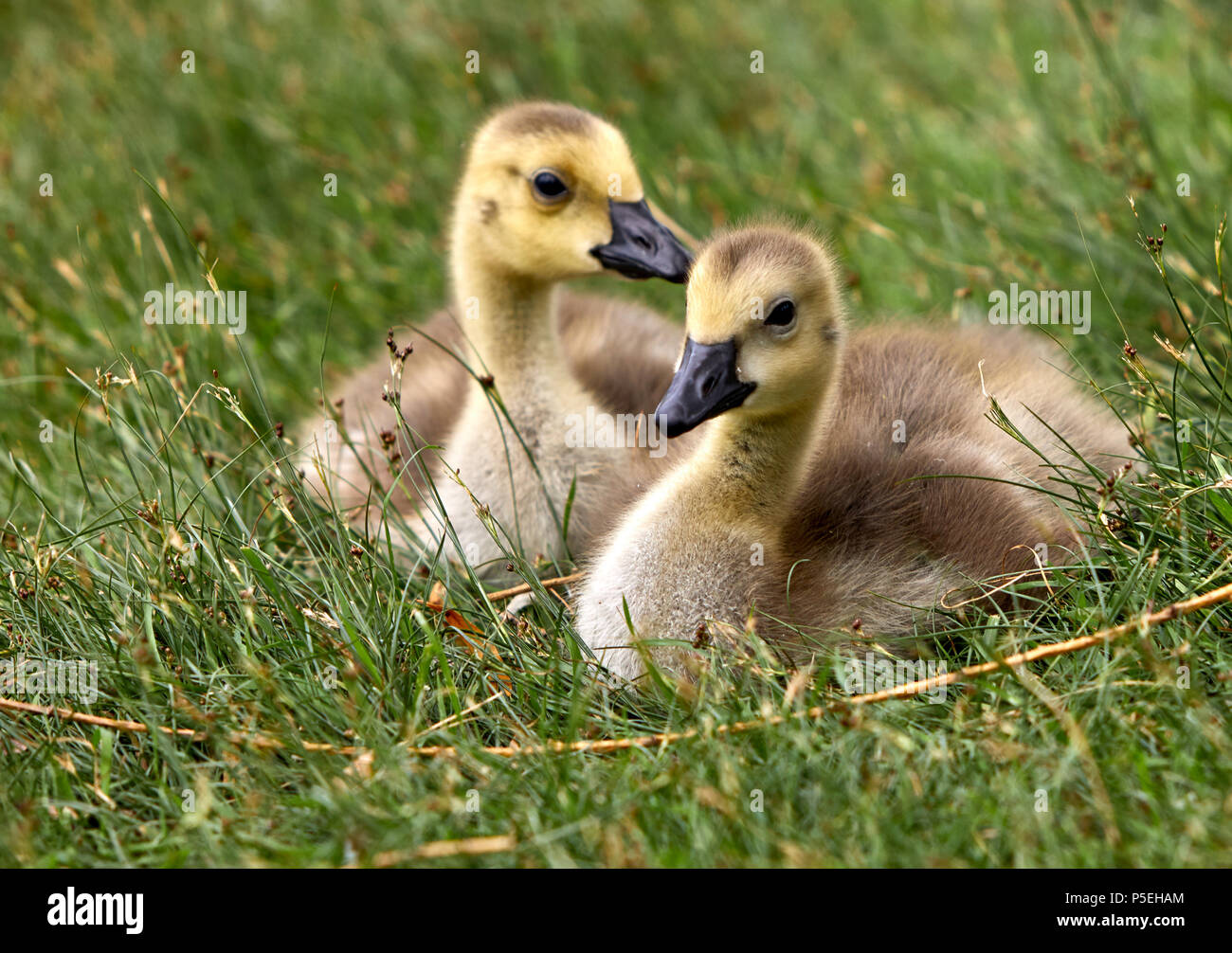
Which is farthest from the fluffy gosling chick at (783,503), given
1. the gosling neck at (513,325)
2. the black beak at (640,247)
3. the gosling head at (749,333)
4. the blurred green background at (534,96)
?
the blurred green background at (534,96)

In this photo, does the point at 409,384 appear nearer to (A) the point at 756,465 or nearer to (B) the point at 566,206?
(B) the point at 566,206

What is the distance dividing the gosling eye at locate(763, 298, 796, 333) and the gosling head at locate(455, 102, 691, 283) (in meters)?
0.69

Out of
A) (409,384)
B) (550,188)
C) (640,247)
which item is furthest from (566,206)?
(409,384)

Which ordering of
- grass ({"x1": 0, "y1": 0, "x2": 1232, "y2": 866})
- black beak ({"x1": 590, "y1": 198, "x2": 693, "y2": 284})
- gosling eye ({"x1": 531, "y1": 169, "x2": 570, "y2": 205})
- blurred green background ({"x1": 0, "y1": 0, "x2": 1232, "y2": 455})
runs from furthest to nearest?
blurred green background ({"x1": 0, "y1": 0, "x2": 1232, "y2": 455})
gosling eye ({"x1": 531, "y1": 169, "x2": 570, "y2": 205})
black beak ({"x1": 590, "y1": 198, "x2": 693, "y2": 284})
grass ({"x1": 0, "y1": 0, "x2": 1232, "y2": 866})

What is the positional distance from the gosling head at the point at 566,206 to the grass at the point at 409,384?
0.87 metres

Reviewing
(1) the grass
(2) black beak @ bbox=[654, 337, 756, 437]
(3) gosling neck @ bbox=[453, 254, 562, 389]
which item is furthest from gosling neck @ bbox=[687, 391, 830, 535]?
(3) gosling neck @ bbox=[453, 254, 562, 389]

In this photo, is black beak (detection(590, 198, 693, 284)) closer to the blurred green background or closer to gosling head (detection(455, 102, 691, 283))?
gosling head (detection(455, 102, 691, 283))

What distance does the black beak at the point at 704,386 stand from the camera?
2.79 meters

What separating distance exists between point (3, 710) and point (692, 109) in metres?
4.30

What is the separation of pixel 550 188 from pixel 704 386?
1153 mm

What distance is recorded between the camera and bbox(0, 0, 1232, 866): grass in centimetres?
234

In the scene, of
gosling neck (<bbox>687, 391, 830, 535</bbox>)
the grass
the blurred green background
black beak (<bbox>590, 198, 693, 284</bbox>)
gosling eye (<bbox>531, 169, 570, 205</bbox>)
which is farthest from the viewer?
the blurred green background

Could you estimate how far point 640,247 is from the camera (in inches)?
143
